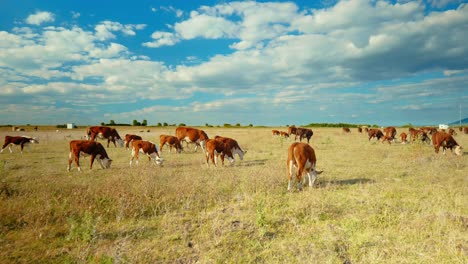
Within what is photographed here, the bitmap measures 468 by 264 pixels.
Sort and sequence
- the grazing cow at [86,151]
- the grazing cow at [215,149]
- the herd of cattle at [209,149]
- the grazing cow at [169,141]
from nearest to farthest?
1. the herd of cattle at [209,149]
2. the grazing cow at [86,151]
3. the grazing cow at [215,149]
4. the grazing cow at [169,141]

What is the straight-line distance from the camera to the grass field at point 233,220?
18.5 ft

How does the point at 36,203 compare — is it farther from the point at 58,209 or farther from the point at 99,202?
the point at 99,202

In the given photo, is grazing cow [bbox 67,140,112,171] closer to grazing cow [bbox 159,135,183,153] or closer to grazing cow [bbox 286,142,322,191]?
grazing cow [bbox 159,135,183,153]

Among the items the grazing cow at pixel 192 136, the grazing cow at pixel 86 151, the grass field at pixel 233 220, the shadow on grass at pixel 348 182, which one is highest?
the grazing cow at pixel 192 136

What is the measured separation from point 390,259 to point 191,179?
304 inches

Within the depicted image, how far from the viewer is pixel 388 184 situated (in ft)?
36.3

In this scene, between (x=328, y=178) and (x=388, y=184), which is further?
(x=328, y=178)

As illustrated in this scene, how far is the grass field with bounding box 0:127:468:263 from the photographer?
5.63 meters

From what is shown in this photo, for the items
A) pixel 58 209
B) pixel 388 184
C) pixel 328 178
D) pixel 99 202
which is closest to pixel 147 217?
pixel 99 202

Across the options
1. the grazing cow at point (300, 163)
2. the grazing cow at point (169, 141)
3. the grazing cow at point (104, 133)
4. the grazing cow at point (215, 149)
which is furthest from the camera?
the grazing cow at point (104, 133)

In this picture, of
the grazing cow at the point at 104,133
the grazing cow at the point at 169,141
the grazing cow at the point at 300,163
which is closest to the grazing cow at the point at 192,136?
the grazing cow at the point at 169,141

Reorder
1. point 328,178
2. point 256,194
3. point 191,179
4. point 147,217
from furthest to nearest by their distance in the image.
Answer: point 328,178, point 191,179, point 256,194, point 147,217

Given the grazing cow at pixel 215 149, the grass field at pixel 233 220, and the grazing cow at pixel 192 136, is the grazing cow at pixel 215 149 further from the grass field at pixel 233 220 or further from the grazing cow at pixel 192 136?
the grazing cow at pixel 192 136

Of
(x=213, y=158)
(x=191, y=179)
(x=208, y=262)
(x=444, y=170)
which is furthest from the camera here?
(x=213, y=158)
